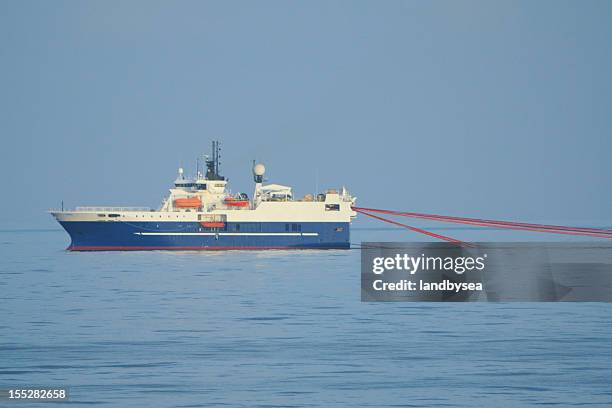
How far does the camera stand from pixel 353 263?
3376 inches

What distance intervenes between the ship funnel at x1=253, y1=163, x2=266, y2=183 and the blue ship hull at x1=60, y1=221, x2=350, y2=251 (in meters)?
9.37

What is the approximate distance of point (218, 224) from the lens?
89.9 metres

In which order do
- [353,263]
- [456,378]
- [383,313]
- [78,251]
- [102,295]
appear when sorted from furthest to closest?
[78,251] → [353,263] → [102,295] → [383,313] → [456,378]

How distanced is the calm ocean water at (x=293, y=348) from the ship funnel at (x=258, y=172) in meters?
43.5

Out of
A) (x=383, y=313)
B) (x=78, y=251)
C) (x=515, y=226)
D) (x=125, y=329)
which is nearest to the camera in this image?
(x=515, y=226)

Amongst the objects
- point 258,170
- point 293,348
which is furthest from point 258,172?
point 293,348

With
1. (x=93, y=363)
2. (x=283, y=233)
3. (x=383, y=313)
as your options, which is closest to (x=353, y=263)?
(x=283, y=233)

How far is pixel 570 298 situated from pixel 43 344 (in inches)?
954

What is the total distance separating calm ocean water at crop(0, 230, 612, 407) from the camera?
25484 mm

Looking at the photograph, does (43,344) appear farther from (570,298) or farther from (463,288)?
(570,298)

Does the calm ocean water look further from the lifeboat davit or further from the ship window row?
the ship window row

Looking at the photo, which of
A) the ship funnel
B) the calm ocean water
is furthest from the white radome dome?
the calm ocean water

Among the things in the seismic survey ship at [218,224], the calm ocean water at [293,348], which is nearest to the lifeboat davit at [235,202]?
the seismic survey ship at [218,224]

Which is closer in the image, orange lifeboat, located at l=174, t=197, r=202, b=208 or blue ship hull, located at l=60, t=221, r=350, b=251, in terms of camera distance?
blue ship hull, located at l=60, t=221, r=350, b=251
